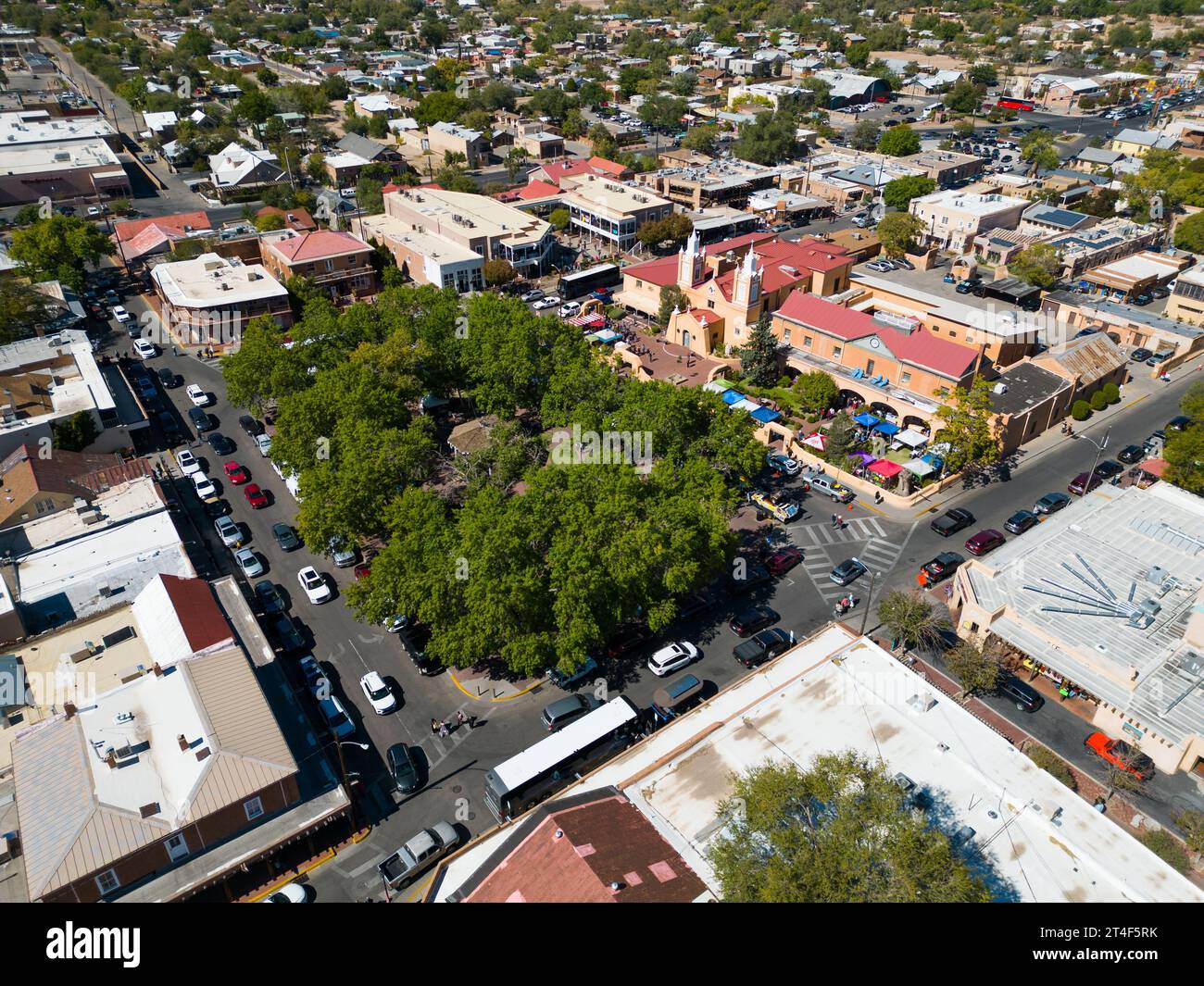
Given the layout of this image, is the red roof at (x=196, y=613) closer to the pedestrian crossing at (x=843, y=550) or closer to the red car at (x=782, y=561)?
the red car at (x=782, y=561)

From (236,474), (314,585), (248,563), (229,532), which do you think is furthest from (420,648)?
(236,474)

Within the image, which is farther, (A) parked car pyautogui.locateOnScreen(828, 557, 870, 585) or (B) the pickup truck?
(A) parked car pyautogui.locateOnScreen(828, 557, 870, 585)

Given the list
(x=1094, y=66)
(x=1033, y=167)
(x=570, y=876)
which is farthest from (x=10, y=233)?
(x=1094, y=66)

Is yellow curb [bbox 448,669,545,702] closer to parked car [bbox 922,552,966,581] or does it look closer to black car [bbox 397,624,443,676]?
black car [bbox 397,624,443,676]

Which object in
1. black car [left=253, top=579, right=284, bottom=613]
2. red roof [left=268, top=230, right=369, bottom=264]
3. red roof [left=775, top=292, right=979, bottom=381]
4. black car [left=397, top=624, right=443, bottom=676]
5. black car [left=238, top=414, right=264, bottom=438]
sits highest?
Answer: red roof [left=268, top=230, right=369, bottom=264]

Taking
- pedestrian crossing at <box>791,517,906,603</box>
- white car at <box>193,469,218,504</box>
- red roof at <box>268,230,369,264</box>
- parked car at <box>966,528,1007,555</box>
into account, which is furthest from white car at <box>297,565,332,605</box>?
red roof at <box>268,230,369,264</box>

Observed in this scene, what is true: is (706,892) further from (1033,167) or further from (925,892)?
(1033,167)
